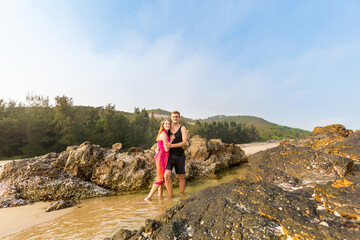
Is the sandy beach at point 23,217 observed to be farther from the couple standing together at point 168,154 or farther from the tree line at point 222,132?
the tree line at point 222,132

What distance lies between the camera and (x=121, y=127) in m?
39.0

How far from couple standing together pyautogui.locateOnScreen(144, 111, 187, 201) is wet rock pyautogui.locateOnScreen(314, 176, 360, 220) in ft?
12.7

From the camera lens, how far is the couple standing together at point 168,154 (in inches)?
224

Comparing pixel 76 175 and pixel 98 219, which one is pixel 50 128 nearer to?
pixel 76 175

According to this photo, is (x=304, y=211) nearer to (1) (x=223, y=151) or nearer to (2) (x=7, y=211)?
(2) (x=7, y=211)

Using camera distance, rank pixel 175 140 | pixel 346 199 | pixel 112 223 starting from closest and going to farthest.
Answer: pixel 346 199, pixel 112 223, pixel 175 140

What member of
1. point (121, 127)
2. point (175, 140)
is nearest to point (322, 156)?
point (175, 140)

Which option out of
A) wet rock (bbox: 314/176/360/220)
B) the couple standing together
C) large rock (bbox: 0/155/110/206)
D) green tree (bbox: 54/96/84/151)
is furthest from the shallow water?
green tree (bbox: 54/96/84/151)

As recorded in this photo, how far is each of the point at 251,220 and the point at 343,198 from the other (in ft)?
3.85

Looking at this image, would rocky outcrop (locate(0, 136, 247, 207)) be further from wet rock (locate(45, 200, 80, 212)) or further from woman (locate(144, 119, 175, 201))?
woman (locate(144, 119, 175, 201))

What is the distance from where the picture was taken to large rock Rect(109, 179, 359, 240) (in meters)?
1.86

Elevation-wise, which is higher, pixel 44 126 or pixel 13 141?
pixel 44 126

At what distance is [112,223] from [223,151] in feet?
33.8

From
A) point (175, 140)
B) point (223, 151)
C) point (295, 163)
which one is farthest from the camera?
point (223, 151)
